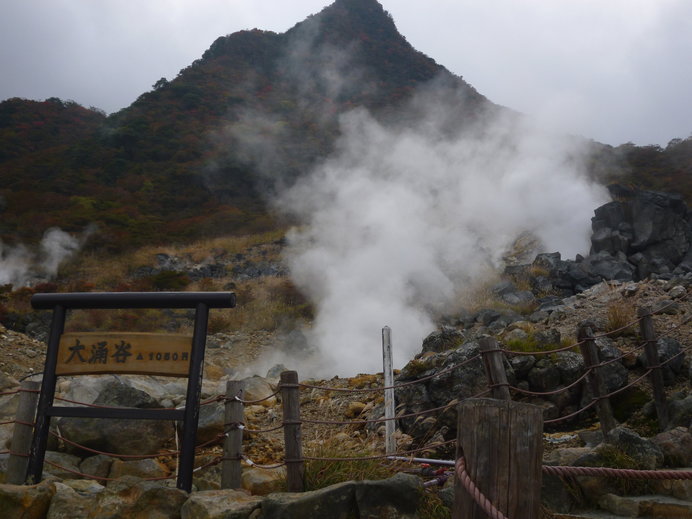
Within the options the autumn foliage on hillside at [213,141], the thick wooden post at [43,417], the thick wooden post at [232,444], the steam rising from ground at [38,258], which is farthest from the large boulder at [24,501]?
the autumn foliage on hillside at [213,141]

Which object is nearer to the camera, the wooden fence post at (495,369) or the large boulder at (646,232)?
the wooden fence post at (495,369)

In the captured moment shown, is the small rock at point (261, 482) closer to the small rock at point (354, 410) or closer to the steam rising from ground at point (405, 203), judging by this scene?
the small rock at point (354, 410)

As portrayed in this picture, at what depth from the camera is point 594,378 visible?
181 inches

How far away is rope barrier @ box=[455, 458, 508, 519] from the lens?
145 cm

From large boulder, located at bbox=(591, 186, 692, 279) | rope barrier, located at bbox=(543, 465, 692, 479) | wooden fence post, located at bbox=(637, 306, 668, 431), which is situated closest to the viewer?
rope barrier, located at bbox=(543, 465, 692, 479)

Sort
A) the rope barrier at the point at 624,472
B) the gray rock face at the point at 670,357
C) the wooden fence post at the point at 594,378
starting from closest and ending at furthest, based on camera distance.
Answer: the rope barrier at the point at 624,472 < the wooden fence post at the point at 594,378 < the gray rock face at the point at 670,357

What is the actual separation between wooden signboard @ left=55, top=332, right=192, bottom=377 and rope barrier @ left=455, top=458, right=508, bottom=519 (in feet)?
7.09

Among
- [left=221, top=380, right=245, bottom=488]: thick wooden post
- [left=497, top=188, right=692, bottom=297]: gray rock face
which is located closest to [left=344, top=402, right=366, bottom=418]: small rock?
[left=221, top=380, right=245, bottom=488]: thick wooden post

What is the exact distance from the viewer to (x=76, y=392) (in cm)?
547

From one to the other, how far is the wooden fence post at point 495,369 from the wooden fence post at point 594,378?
1481 millimetres

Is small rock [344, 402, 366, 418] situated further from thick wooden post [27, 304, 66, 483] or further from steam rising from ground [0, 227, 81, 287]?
steam rising from ground [0, 227, 81, 287]

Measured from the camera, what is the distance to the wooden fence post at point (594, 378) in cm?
448

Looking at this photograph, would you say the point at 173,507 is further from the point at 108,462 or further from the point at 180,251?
the point at 180,251

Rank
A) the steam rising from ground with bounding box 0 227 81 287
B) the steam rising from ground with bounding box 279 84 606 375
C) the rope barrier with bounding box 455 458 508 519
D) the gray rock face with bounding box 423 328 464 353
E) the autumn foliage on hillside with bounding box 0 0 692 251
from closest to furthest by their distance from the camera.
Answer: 1. the rope barrier with bounding box 455 458 508 519
2. the gray rock face with bounding box 423 328 464 353
3. the steam rising from ground with bounding box 279 84 606 375
4. the steam rising from ground with bounding box 0 227 81 287
5. the autumn foliage on hillside with bounding box 0 0 692 251
